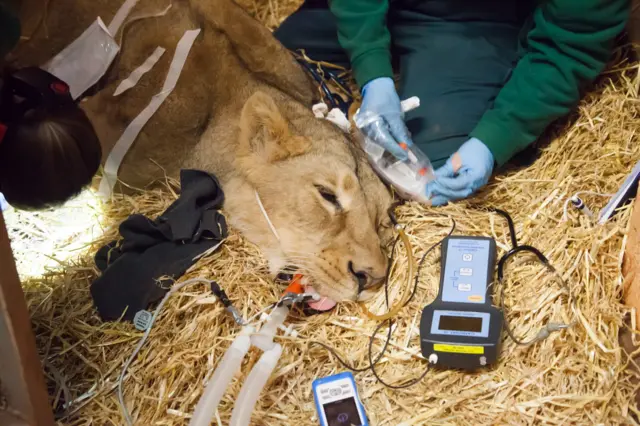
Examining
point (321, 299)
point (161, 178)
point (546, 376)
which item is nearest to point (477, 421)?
point (546, 376)

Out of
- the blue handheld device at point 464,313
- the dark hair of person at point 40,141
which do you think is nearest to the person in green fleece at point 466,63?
the blue handheld device at point 464,313

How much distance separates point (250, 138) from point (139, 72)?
617 millimetres

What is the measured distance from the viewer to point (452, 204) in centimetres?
275

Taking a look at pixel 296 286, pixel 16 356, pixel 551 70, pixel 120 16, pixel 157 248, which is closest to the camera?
pixel 16 356

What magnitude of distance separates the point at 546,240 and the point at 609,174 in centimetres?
47

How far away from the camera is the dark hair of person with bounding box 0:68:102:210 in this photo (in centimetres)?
222

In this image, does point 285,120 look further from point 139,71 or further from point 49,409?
point 49,409

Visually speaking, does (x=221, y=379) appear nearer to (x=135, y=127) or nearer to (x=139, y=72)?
(x=135, y=127)

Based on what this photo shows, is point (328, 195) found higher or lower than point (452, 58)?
lower

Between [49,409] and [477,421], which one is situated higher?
[49,409]

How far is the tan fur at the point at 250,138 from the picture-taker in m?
2.42

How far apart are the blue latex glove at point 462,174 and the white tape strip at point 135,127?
1.15m

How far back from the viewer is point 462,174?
2.76 meters

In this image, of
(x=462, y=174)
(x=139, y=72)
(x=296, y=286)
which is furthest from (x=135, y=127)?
(x=462, y=174)
